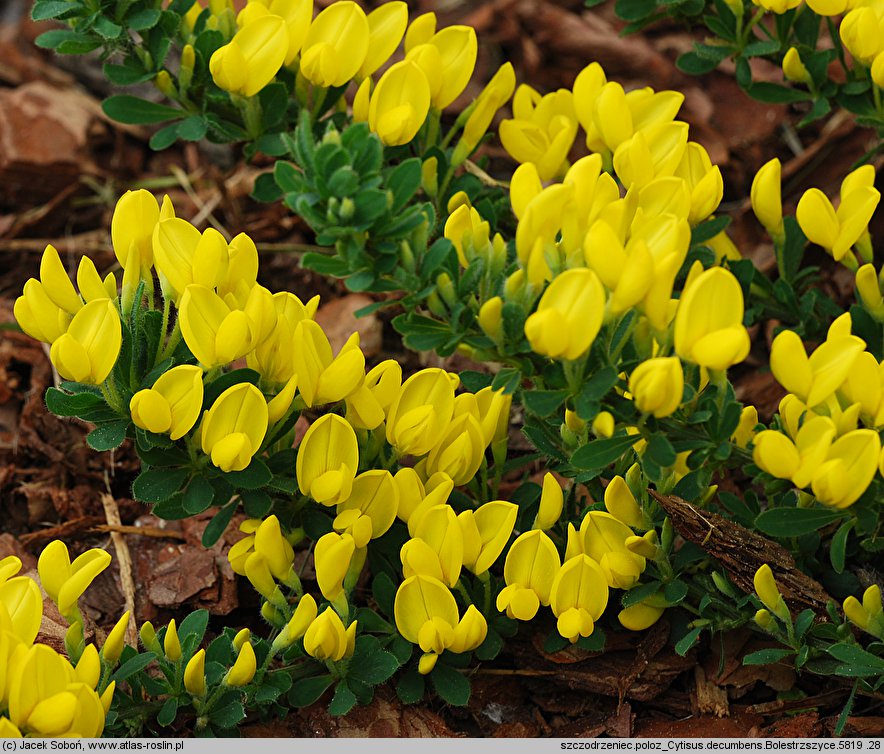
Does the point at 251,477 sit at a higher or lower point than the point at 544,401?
lower

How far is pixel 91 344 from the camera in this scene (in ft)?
4.87

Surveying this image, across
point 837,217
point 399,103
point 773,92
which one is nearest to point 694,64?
point 773,92

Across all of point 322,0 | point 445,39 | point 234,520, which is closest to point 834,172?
point 445,39

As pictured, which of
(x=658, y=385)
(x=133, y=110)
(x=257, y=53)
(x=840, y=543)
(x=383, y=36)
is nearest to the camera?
(x=658, y=385)

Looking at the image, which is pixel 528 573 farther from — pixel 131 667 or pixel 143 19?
pixel 143 19

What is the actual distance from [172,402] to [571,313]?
553 millimetres

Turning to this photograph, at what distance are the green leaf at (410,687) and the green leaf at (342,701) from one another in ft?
0.29

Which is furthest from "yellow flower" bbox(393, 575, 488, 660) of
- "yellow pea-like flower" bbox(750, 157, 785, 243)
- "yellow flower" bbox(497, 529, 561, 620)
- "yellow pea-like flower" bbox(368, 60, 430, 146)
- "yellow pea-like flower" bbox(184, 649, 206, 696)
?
"yellow pea-like flower" bbox(750, 157, 785, 243)

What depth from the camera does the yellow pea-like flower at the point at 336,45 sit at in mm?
1781

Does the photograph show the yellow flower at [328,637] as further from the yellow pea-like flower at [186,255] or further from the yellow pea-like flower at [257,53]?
the yellow pea-like flower at [257,53]

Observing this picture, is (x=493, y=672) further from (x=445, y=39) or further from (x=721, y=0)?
(x=721, y=0)

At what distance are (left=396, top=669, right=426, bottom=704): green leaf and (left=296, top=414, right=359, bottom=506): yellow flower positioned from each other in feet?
1.03

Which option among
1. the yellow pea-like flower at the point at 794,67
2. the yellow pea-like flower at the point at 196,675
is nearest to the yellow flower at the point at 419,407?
the yellow pea-like flower at the point at 196,675

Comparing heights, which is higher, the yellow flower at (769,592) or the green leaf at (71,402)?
the green leaf at (71,402)
